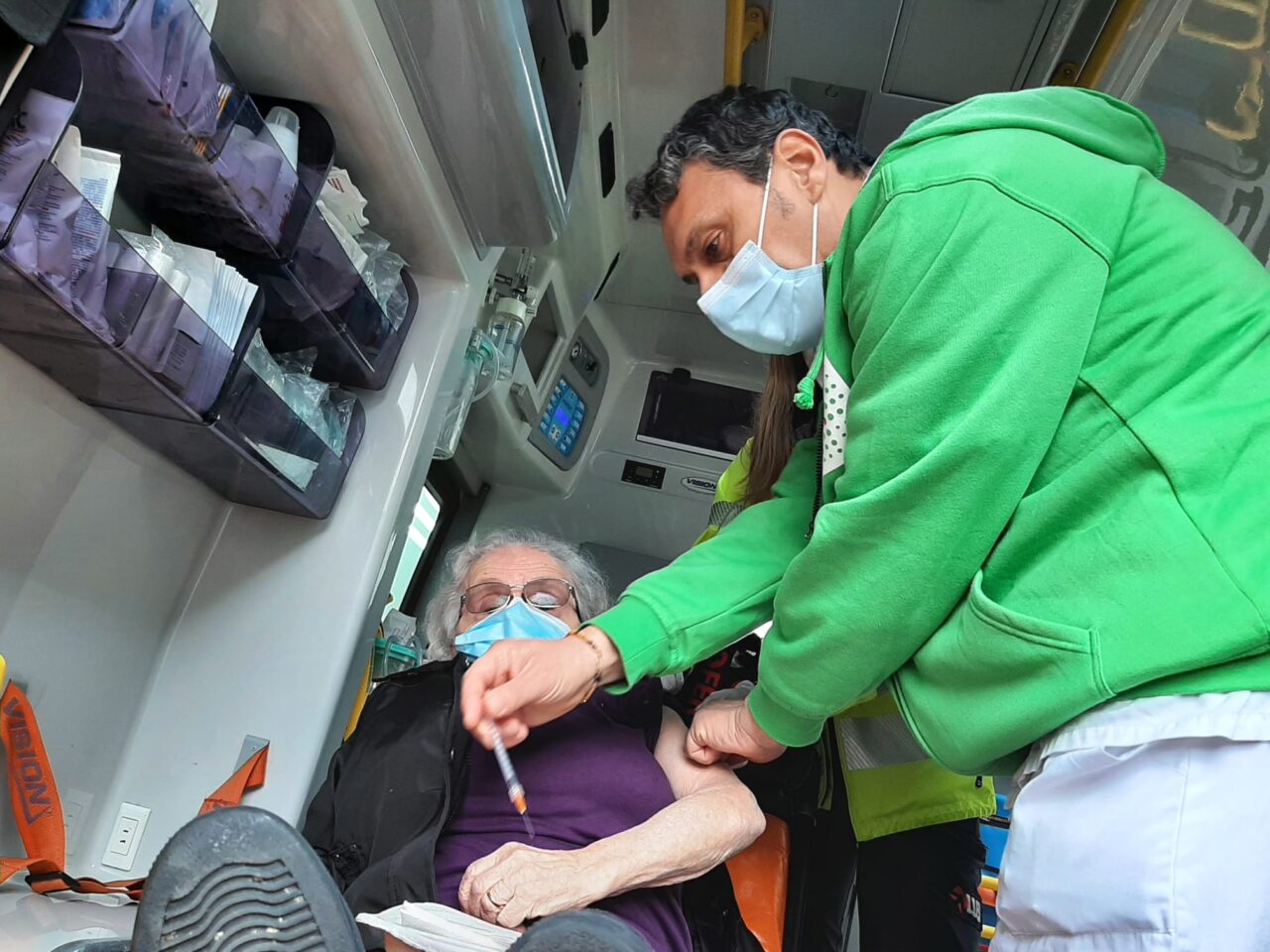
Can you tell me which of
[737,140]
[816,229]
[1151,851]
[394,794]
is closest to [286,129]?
[737,140]

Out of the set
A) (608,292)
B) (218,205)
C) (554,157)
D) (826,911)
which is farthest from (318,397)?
(608,292)

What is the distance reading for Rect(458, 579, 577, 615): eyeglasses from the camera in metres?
1.71

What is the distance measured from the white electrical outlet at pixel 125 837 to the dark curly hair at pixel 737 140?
137 centimetres

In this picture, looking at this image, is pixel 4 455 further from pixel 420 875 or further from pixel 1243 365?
pixel 1243 365

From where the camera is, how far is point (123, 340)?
105 cm

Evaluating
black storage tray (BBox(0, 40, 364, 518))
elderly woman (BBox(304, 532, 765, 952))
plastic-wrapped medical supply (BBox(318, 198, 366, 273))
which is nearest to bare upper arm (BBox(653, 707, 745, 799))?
elderly woman (BBox(304, 532, 765, 952))

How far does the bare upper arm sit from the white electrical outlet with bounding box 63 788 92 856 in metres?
0.97

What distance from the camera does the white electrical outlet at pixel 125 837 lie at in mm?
1462

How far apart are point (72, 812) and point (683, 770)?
1.01 meters

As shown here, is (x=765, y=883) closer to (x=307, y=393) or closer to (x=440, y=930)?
(x=440, y=930)

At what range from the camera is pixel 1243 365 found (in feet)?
2.48

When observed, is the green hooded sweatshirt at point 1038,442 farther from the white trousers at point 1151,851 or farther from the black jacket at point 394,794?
the black jacket at point 394,794

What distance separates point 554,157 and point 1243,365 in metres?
1.24

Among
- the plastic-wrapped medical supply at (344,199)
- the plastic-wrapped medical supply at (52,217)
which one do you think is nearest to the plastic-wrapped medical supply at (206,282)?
the plastic-wrapped medical supply at (52,217)
